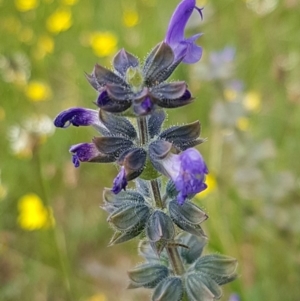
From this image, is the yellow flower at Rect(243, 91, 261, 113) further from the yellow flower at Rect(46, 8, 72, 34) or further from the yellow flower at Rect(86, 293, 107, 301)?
the yellow flower at Rect(46, 8, 72, 34)

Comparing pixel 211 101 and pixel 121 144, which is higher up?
pixel 211 101

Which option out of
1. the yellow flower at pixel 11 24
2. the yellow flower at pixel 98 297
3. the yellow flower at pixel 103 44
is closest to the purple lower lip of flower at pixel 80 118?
the yellow flower at pixel 98 297

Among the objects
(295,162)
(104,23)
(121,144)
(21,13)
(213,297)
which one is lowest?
(213,297)

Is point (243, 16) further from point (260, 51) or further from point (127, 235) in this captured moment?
point (127, 235)

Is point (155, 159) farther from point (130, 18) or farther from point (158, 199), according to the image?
point (130, 18)

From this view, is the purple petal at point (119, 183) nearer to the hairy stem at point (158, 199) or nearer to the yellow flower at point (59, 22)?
the hairy stem at point (158, 199)

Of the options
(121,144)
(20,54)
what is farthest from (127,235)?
(20,54)

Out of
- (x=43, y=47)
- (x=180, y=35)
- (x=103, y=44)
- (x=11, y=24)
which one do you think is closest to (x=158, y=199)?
(x=180, y=35)
